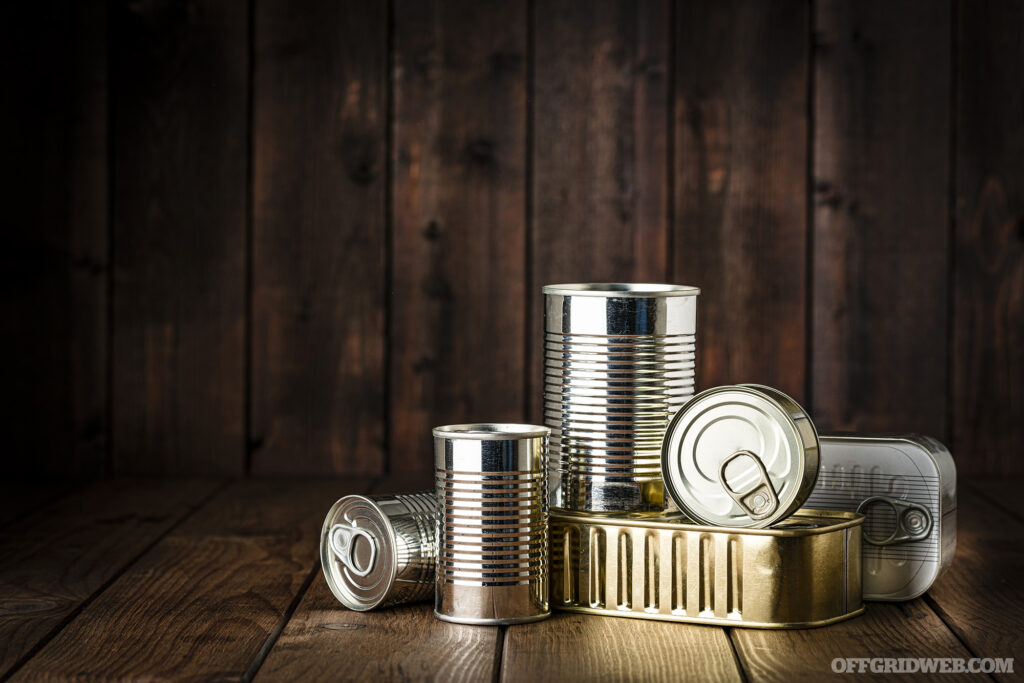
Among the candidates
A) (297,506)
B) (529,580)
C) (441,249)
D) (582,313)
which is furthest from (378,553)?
(441,249)

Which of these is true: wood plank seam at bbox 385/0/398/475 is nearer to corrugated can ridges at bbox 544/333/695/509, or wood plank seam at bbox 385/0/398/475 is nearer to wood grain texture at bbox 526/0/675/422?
wood grain texture at bbox 526/0/675/422

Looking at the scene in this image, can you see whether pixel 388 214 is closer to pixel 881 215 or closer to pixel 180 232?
pixel 180 232

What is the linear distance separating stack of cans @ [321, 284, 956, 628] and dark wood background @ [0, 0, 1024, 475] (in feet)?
2.71

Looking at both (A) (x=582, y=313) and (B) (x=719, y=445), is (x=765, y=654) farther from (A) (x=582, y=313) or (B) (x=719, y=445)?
(A) (x=582, y=313)

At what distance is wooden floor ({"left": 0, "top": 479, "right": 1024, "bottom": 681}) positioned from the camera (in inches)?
41.4

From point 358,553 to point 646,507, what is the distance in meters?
0.30

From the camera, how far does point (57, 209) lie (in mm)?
2092

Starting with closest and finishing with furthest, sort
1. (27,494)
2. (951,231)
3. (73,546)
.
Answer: (73,546) → (27,494) → (951,231)

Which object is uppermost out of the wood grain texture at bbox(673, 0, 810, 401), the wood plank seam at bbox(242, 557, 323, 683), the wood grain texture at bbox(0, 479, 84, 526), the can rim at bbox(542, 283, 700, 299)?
the wood grain texture at bbox(673, 0, 810, 401)

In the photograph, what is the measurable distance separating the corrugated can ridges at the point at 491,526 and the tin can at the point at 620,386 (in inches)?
3.0

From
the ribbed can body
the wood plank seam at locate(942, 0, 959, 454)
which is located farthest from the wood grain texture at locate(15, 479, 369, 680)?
the wood plank seam at locate(942, 0, 959, 454)

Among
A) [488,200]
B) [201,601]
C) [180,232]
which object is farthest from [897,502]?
[180,232]

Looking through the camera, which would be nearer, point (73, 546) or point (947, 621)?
point (947, 621)

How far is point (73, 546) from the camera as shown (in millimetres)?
1567
